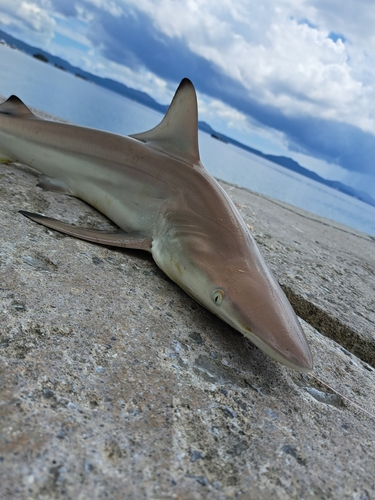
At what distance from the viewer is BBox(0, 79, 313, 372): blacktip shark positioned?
1.52 metres

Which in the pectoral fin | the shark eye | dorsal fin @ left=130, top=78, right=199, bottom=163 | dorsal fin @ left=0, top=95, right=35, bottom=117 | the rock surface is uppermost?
dorsal fin @ left=130, top=78, right=199, bottom=163

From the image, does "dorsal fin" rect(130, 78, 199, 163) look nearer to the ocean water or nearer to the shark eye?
the shark eye

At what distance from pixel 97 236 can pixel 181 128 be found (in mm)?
936

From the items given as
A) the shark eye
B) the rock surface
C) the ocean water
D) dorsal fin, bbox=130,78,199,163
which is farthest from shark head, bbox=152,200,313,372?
the ocean water


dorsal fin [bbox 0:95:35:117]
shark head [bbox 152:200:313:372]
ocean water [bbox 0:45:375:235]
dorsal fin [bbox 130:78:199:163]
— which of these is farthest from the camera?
ocean water [bbox 0:45:375:235]

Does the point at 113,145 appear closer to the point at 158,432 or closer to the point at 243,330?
the point at 243,330

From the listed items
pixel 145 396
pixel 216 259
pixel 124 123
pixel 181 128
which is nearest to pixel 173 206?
pixel 216 259

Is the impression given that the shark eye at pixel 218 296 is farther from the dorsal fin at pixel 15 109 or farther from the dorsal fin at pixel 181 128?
the dorsal fin at pixel 15 109

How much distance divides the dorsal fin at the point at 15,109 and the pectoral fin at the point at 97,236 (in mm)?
1211

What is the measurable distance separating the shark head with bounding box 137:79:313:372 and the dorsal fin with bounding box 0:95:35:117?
1.07 m

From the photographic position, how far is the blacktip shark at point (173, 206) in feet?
4.99

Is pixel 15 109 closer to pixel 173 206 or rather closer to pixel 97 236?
pixel 97 236

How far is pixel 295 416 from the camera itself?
132cm

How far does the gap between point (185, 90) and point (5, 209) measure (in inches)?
51.2
